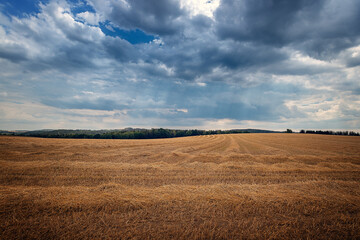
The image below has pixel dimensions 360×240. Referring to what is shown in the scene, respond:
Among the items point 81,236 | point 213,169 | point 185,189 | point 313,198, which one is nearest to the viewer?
point 81,236

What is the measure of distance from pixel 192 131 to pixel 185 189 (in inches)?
3072

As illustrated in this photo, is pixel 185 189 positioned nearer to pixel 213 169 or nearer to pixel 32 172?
pixel 213 169

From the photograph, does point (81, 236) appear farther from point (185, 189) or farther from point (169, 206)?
point (185, 189)

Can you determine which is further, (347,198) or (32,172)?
(32,172)

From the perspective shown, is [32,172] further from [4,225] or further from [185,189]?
[185,189]

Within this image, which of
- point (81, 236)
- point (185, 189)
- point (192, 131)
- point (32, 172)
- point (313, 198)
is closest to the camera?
point (81, 236)

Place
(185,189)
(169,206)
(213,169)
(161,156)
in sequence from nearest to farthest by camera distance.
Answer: (169,206) < (185,189) < (213,169) < (161,156)

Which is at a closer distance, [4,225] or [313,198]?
[4,225]

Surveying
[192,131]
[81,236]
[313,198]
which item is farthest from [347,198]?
[192,131]

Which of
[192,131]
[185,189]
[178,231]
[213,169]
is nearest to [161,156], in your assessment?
[213,169]

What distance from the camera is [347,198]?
5559 millimetres

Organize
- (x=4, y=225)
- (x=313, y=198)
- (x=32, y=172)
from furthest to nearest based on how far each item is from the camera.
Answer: (x=32, y=172), (x=313, y=198), (x=4, y=225)

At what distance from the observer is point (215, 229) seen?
390 centimetres

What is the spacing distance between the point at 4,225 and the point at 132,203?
308cm
